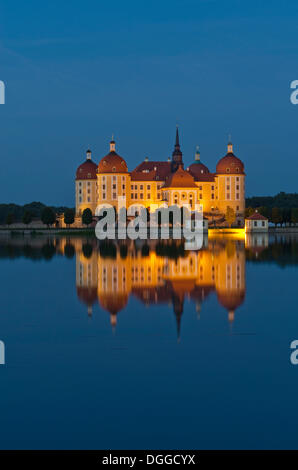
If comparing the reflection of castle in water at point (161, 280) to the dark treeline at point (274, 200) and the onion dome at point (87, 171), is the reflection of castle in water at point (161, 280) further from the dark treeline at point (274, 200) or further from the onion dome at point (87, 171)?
the dark treeline at point (274, 200)

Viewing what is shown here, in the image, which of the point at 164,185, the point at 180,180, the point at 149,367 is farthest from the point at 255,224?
the point at 149,367

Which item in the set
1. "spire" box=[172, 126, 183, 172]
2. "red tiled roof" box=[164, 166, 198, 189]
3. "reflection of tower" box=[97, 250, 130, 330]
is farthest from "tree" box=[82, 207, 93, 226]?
"reflection of tower" box=[97, 250, 130, 330]

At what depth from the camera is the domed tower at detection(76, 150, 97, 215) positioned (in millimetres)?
74500

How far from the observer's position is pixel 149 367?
28.6 ft

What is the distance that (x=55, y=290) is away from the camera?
58.1 feet

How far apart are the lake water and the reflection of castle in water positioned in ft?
0.37

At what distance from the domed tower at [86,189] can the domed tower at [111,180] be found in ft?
9.43

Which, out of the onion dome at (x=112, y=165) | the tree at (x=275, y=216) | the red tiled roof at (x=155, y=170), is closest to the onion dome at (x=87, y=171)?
the onion dome at (x=112, y=165)

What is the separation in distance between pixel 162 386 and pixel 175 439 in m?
1.55

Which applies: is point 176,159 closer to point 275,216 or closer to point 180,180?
point 180,180

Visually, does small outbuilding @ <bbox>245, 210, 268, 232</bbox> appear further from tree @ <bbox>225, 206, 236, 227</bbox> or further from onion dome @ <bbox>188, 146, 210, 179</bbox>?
onion dome @ <bbox>188, 146, 210, 179</bbox>

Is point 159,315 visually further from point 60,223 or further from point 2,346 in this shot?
point 60,223

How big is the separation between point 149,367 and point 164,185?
63.9 metres

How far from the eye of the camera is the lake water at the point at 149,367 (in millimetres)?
6500
